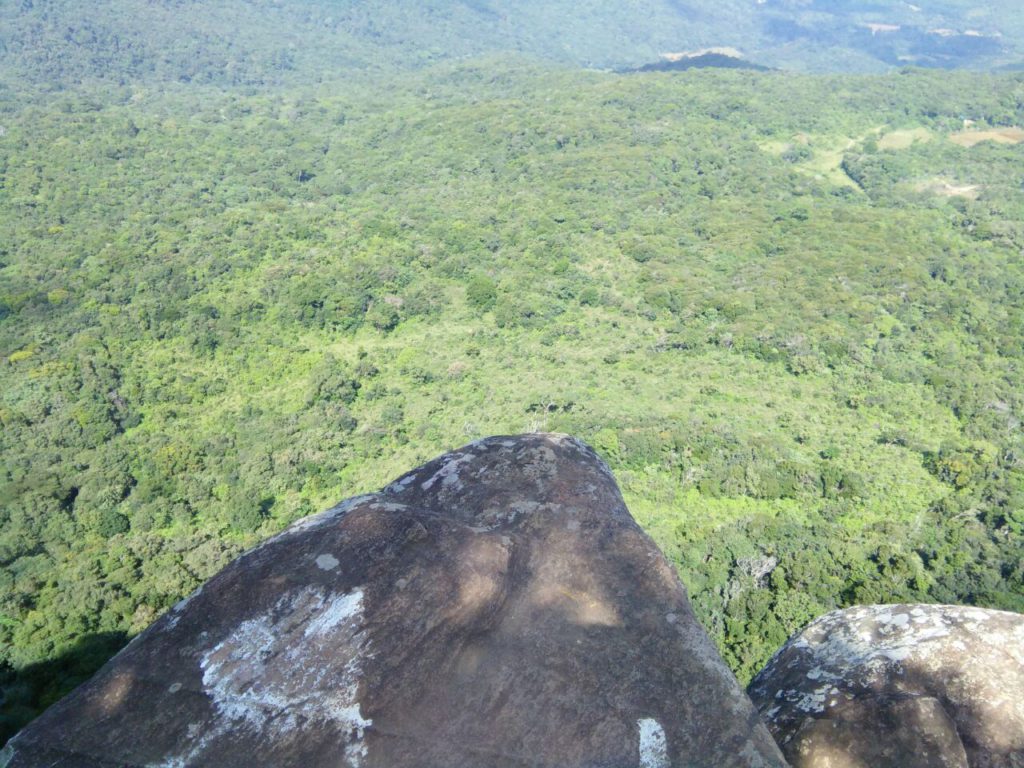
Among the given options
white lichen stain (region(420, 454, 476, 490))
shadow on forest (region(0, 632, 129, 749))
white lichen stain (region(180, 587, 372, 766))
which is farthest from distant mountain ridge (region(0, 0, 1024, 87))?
white lichen stain (region(180, 587, 372, 766))

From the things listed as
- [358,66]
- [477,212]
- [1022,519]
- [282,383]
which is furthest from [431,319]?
[358,66]

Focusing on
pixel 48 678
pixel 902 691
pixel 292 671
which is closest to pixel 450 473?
pixel 292 671

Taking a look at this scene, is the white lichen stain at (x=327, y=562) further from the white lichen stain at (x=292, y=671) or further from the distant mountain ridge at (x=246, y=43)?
the distant mountain ridge at (x=246, y=43)

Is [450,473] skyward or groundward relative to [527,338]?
skyward

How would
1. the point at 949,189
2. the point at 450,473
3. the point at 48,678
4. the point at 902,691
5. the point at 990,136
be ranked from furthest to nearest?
1. the point at 990,136
2. the point at 949,189
3. the point at 48,678
4. the point at 450,473
5. the point at 902,691

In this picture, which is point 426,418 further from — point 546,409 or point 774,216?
point 774,216

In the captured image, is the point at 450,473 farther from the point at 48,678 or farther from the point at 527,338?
the point at 527,338
